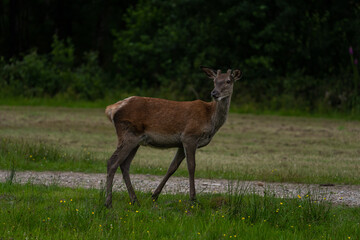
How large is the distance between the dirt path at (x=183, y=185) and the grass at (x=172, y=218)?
1250 millimetres

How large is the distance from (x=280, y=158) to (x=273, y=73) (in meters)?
16.6

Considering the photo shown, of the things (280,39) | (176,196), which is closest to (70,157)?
(176,196)

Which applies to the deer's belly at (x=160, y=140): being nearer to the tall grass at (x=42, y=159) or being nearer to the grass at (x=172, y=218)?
the grass at (x=172, y=218)

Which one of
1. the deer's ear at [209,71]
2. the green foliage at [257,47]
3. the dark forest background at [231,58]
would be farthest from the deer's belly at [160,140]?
the green foliage at [257,47]

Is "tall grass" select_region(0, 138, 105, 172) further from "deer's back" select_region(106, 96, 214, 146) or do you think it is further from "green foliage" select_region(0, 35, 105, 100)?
"green foliage" select_region(0, 35, 105, 100)

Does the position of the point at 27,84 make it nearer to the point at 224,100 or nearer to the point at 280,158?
the point at 280,158

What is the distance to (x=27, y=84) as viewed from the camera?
30.1m

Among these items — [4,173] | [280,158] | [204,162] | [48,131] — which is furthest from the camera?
[48,131]

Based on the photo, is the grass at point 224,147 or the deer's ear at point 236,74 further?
the grass at point 224,147

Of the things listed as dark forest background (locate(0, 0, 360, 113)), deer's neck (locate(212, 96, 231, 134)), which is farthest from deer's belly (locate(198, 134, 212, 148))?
dark forest background (locate(0, 0, 360, 113))

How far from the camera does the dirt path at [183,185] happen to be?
1051cm

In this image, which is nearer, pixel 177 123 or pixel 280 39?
pixel 177 123

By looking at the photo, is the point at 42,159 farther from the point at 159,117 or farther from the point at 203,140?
the point at 203,140

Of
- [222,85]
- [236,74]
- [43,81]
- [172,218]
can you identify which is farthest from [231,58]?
[172,218]
